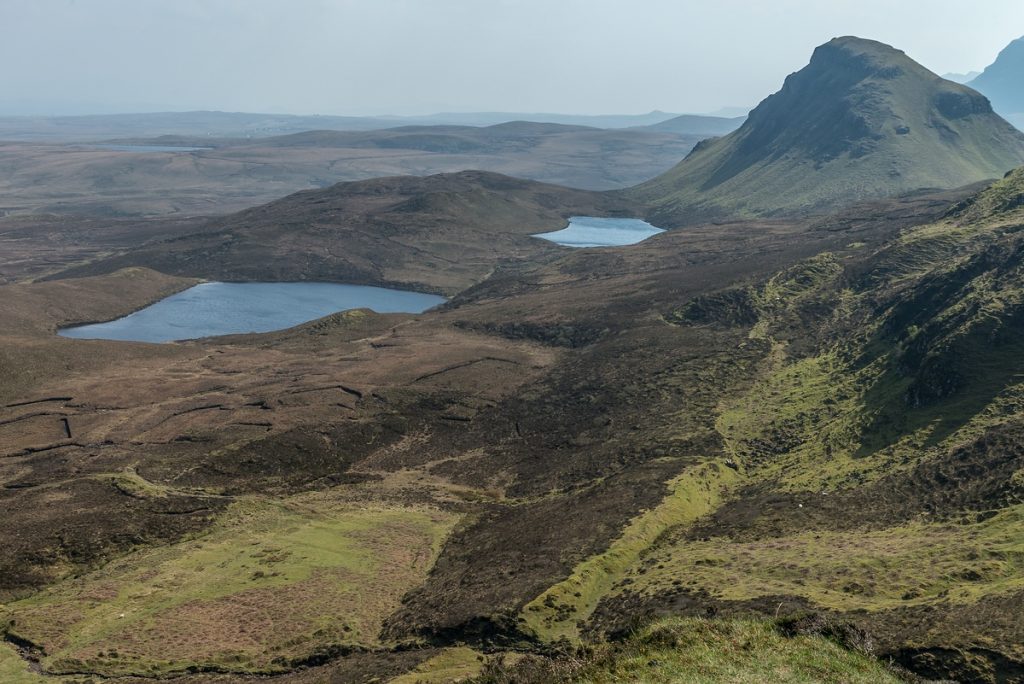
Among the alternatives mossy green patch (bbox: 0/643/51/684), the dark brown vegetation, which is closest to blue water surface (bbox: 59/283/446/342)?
the dark brown vegetation

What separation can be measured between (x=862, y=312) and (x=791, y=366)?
1304 centimetres

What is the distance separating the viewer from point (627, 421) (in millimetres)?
67562

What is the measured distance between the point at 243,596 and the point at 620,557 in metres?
19.9

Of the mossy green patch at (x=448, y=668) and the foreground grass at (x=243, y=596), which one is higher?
the mossy green patch at (x=448, y=668)

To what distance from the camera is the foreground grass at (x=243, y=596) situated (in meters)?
38.5

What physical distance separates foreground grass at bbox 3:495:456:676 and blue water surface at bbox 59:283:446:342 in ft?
243

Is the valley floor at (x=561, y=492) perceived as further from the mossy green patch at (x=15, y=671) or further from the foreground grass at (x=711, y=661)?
the mossy green patch at (x=15, y=671)

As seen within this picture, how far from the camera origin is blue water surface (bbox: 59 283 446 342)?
122m

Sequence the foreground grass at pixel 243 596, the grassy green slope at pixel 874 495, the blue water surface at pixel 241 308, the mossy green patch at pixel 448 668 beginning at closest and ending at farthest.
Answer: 1. the mossy green patch at pixel 448 668
2. the grassy green slope at pixel 874 495
3. the foreground grass at pixel 243 596
4. the blue water surface at pixel 241 308

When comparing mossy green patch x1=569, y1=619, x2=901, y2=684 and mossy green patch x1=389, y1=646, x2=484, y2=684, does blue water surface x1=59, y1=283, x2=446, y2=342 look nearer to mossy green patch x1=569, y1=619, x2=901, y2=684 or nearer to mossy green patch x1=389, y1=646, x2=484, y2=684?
mossy green patch x1=389, y1=646, x2=484, y2=684

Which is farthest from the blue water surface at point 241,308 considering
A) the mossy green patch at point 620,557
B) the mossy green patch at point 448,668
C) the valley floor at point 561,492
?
the mossy green patch at point 448,668

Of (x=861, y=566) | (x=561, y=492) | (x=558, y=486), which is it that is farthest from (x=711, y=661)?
(x=558, y=486)

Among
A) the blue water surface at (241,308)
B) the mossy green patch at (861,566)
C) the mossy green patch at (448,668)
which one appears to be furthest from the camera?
the blue water surface at (241,308)

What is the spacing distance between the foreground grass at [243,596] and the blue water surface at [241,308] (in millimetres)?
74215
